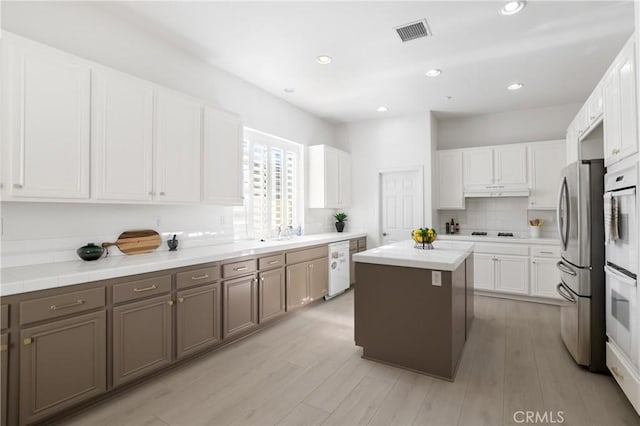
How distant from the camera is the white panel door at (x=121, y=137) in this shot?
7.72 feet

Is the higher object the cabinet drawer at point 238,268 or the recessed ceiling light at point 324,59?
the recessed ceiling light at point 324,59

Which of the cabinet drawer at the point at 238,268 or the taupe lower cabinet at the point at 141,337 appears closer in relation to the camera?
the taupe lower cabinet at the point at 141,337

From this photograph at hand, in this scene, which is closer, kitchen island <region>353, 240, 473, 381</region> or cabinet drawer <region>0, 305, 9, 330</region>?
cabinet drawer <region>0, 305, 9, 330</region>

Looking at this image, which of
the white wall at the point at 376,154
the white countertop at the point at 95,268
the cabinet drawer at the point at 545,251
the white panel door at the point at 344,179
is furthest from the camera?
the white panel door at the point at 344,179

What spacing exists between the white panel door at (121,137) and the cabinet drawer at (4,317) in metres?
0.89

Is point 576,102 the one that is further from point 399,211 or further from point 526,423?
point 526,423

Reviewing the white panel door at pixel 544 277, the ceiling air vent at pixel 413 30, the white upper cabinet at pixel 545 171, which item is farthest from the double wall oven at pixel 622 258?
the white upper cabinet at pixel 545 171

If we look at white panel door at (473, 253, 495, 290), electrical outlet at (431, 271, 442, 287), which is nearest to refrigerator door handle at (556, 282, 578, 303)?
electrical outlet at (431, 271, 442, 287)

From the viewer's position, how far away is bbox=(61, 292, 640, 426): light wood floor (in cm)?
203

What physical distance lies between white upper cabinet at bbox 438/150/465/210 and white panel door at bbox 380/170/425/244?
44 centimetres

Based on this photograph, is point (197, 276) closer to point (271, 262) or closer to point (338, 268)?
point (271, 262)

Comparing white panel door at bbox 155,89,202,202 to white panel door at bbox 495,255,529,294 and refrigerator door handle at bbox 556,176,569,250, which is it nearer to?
refrigerator door handle at bbox 556,176,569,250

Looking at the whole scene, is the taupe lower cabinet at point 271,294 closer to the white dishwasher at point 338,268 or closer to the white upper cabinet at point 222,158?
the white upper cabinet at point 222,158

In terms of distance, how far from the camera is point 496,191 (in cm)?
507
